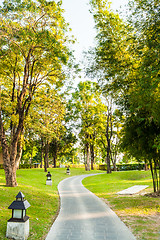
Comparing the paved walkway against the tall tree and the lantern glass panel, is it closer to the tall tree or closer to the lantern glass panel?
the lantern glass panel

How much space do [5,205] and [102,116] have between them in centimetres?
2919

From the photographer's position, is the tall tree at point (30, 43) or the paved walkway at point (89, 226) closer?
the paved walkway at point (89, 226)

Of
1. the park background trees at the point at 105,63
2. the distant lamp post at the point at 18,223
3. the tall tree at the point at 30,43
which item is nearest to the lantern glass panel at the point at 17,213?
the distant lamp post at the point at 18,223

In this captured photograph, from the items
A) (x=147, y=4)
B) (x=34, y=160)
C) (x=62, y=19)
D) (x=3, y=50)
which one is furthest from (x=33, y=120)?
(x=34, y=160)

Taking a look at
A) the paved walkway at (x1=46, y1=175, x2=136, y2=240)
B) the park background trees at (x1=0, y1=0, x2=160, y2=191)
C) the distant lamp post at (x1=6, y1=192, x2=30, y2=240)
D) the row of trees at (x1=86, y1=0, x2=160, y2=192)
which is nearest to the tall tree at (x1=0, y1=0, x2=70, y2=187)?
the park background trees at (x1=0, y1=0, x2=160, y2=191)

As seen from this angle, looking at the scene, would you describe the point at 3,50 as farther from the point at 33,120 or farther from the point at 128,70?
the point at 128,70

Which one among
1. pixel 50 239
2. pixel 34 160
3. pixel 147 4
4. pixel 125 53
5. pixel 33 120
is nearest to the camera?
pixel 50 239

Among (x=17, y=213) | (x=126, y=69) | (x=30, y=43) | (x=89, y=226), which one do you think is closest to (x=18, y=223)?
(x=17, y=213)

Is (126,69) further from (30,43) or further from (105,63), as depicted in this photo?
(30,43)

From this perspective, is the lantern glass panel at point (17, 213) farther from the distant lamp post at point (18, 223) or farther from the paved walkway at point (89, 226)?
the paved walkway at point (89, 226)

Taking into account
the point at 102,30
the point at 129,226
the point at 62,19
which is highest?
the point at 62,19

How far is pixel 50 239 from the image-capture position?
18.3 feet

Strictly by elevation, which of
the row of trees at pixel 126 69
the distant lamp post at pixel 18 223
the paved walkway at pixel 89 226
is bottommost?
Answer: the paved walkway at pixel 89 226

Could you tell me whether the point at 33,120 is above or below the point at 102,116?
below
